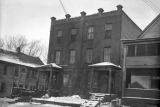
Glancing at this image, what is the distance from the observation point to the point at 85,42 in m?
28.7

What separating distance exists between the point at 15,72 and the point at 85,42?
1384 centimetres

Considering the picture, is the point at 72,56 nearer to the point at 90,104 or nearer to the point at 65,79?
the point at 65,79

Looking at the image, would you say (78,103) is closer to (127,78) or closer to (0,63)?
(127,78)

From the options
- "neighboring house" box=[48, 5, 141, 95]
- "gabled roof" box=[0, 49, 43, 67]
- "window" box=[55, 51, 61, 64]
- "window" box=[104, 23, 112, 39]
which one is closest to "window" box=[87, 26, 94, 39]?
"neighboring house" box=[48, 5, 141, 95]

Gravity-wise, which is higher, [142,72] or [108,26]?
[108,26]

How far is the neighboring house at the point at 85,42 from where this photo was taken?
26312 millimetres

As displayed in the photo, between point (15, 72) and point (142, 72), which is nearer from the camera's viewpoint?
point (142, 72)

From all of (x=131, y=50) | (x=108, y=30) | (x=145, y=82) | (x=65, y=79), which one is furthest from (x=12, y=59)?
(x=145, y=82)

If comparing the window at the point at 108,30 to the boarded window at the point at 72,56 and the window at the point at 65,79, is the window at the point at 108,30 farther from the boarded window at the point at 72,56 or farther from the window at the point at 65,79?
the window at the point at 65,79

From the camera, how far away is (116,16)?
1046 inches

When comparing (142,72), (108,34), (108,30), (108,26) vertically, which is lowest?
(142,72)

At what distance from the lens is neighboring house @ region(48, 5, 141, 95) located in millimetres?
26312

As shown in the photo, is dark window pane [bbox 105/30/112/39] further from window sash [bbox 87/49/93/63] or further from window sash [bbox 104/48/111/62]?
window sash [bbox 87/49/93/63]

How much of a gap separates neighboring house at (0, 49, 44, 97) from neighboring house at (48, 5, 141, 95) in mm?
5153
